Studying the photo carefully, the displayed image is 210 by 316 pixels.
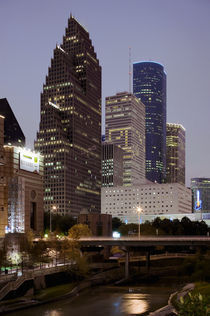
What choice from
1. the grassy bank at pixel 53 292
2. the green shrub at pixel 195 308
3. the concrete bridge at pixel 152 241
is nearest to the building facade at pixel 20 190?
the concrete bridge at pixel 152 241

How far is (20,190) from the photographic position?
15050 cm

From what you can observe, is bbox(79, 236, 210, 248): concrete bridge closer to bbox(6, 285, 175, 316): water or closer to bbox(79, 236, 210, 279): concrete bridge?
bbox(79, 236, 210, 279): concrete bridge

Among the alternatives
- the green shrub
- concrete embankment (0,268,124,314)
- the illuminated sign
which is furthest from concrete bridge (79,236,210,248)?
the green shrub

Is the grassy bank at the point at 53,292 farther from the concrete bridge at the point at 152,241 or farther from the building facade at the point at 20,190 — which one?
the building facade at the point at 20,190

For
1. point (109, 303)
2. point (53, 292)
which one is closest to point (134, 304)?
point (109, 303)

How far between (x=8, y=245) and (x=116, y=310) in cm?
5062

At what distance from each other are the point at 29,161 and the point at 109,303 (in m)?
83.5

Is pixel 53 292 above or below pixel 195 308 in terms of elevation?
below

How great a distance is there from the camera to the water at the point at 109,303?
74.2 meters

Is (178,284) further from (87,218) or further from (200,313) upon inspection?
(200,313)

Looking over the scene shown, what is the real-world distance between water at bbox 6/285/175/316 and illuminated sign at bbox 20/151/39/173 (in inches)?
2476

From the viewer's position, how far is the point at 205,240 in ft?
396

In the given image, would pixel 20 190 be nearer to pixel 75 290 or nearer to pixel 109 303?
pixel 75 290

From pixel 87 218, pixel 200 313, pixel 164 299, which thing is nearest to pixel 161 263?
→ pixel 87 218
